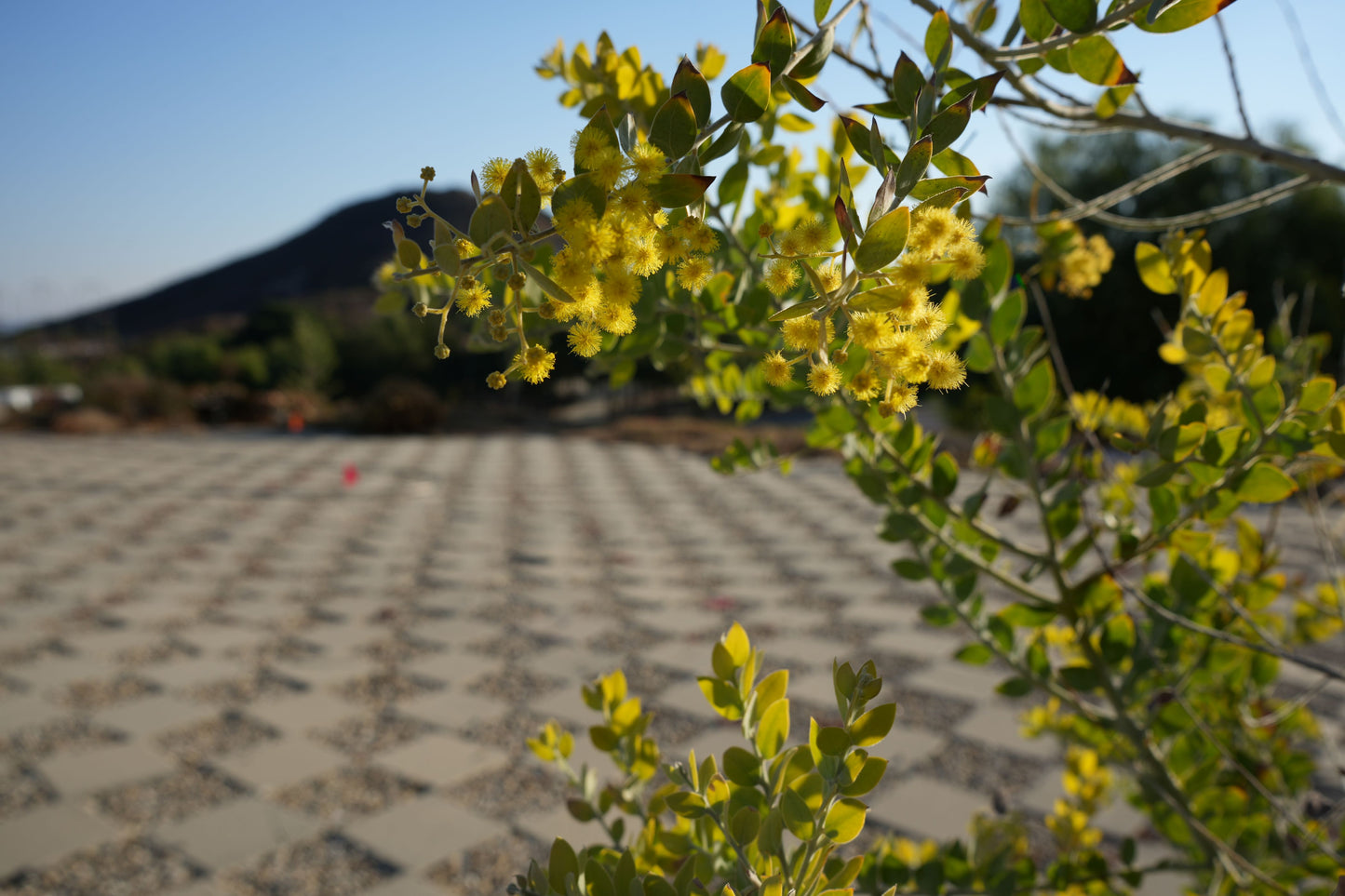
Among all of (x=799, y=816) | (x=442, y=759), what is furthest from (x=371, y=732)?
(x=799, y=816)

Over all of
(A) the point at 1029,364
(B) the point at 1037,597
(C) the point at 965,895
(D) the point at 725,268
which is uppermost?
(D) the point at 725,268

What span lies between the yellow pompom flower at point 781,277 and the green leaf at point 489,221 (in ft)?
0.41

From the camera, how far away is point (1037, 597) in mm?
907

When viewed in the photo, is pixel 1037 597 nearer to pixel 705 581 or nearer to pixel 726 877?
pixel 726 877

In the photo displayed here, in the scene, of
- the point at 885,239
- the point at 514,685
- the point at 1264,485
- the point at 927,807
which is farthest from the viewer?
the point at 514,685

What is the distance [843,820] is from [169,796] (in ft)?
8.18

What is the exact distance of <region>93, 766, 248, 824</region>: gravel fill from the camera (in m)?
2.23

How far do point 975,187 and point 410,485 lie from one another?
7.20m

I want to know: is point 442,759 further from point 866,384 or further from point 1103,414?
point 866,384

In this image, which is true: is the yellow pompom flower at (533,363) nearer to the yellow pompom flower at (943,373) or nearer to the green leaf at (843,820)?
the yellow pompom flower at (943,373)

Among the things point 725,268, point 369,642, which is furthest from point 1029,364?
point 369,642

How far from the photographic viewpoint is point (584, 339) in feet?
1.39

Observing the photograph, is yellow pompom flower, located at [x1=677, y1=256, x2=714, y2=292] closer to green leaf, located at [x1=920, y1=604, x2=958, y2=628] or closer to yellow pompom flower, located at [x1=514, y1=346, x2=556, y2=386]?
yellow pompom flower, located at [x1=514, y1=346, x2=556, y2=386]

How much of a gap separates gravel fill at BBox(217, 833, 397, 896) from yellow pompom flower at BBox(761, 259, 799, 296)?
1.97 m
